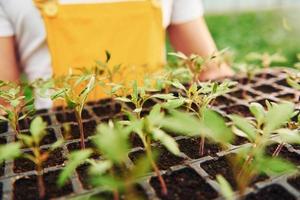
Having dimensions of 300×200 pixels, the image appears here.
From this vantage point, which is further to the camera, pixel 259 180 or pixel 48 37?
pixel 48 37

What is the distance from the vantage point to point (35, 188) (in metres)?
0.60

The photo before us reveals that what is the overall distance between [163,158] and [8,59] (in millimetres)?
804

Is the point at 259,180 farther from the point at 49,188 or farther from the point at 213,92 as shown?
the point at 49,188

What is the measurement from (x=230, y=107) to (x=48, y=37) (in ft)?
2.09

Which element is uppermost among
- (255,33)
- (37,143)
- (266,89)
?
(37,143)

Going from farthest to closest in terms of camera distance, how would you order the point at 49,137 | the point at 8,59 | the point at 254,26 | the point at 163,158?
1. the point at 254,26
2. the point at 8,59
3. the point at 49,137
4. the point at 163,158

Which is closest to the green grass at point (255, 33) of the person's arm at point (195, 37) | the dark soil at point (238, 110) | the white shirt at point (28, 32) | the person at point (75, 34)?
the person's arm at point (195, 37)

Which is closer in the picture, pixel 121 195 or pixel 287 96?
pixel 121 195

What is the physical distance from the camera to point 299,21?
499cm

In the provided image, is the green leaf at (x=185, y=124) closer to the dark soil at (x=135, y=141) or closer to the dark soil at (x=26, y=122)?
the dark soil at (x=135, y=141)

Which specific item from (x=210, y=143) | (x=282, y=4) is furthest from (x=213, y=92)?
(x=282, y=4)

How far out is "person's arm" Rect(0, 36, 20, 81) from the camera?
1.26 m

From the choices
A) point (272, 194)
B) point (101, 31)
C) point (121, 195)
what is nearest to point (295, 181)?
point (272, 194)

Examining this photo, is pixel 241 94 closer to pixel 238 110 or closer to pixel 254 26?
pixel 238 110
